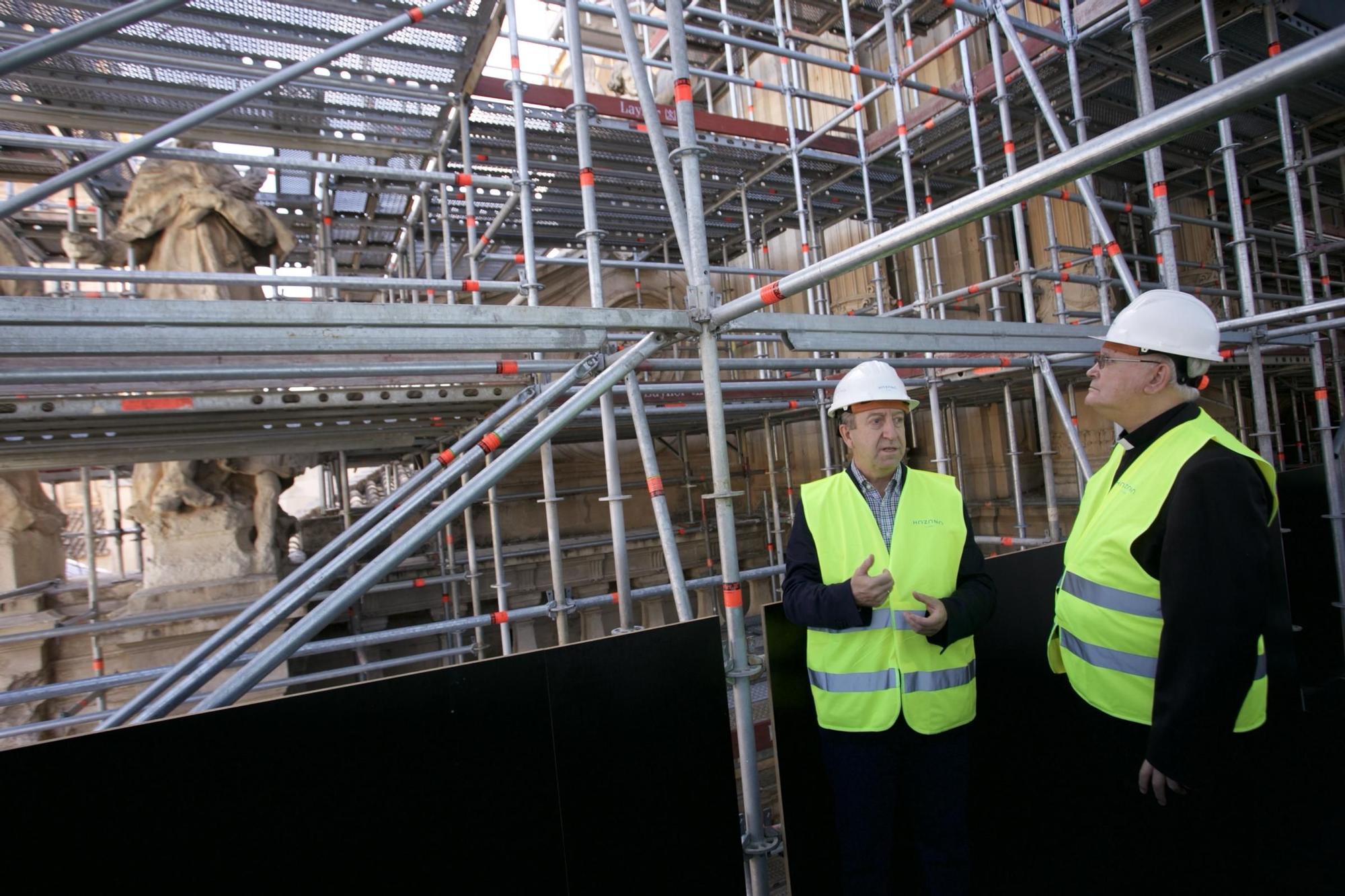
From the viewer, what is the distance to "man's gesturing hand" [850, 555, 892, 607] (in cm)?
213

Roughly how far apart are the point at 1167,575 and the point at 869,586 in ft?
2.45

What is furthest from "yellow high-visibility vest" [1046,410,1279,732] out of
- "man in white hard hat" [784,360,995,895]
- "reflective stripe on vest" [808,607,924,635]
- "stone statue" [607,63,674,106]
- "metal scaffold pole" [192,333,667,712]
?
"stone statue" [607,63,674,106]

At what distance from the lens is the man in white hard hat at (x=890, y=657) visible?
224 cm

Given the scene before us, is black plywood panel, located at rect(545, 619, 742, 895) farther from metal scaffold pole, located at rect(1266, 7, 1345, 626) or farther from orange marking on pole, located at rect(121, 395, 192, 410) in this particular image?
metal scaffold pole, located at rect(1266, 7, 1345, 626)

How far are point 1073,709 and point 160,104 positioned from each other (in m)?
6.42

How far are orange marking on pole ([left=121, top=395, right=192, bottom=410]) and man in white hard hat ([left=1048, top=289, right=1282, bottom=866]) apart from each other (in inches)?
169

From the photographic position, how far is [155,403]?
12.5 ft

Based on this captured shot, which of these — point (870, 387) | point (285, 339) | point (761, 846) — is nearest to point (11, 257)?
point (285, 339)

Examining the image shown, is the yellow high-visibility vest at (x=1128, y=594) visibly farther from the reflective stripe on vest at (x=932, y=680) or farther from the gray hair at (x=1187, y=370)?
the reflective stripe on vest at (x=932, y=680)

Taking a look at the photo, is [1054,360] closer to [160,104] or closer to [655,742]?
[655,742]

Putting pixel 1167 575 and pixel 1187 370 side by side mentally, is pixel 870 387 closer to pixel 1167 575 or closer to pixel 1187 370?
pixel 1187 370

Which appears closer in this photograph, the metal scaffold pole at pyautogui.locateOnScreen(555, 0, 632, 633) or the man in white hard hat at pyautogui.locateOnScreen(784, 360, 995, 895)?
the man in white hard hat at pyautogui.locateOnScreen(784, 360, 995, 895)

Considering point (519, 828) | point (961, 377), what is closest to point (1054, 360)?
point (961, 377)

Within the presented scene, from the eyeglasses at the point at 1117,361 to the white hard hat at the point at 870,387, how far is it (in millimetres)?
573
